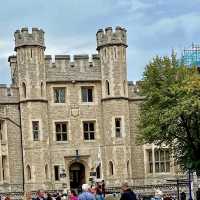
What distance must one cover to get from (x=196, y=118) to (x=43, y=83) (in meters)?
17.8

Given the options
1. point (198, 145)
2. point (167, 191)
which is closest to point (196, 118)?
point (198, 145)

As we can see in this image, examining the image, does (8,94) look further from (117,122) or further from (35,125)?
(117,122)

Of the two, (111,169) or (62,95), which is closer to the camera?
(111,169)

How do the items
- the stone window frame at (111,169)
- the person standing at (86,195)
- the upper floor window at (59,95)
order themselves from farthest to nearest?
the upper floor window at (59,95), the stone window frame at (111,169), the person standing at (86,195)

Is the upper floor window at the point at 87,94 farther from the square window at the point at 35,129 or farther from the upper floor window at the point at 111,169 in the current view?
the upper floor window at the point at 111,169

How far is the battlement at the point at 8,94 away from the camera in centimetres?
5512

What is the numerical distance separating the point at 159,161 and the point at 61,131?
7.92 m

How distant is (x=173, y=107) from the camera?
40375 millimetres

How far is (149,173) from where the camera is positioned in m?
56.8

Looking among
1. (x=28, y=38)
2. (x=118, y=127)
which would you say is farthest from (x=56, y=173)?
(x=28, y=38)

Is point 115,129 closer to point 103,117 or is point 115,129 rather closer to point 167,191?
point 103,117

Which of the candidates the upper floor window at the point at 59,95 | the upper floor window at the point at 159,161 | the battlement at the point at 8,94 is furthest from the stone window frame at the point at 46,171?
the upper floor window at the point at 159,161

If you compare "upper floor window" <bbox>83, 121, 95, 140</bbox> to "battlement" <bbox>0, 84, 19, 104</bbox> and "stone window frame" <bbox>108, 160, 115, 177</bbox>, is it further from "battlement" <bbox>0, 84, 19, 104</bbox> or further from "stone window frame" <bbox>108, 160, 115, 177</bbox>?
"battlement" <bbox>0, 84, 19, 104</bbox>

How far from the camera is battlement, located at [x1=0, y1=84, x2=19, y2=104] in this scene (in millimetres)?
55125
